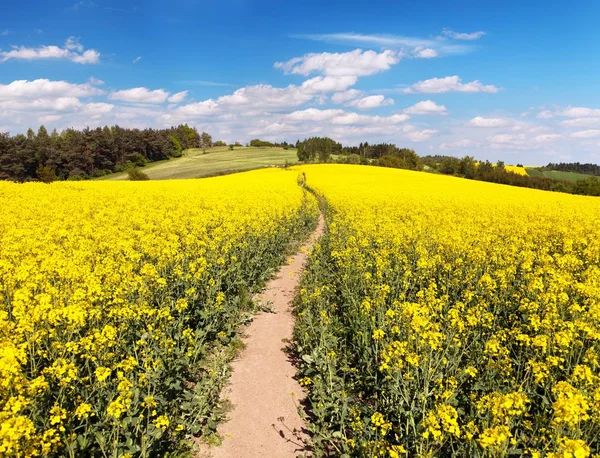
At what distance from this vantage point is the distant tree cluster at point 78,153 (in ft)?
212

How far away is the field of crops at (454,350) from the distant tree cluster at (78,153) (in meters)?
63.5

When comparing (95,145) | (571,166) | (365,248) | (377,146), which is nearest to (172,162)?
(95,145)

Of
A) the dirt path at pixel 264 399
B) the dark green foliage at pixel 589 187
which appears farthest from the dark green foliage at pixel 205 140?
the dirt path at pixel 264 399

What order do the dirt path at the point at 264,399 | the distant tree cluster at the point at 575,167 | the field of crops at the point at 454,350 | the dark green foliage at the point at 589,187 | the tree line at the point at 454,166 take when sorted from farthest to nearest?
1. the distant tree cluster at the point at 575,167
2. the tree line at the point at 454,166
3. the dark green foliage at the point at 589,187
4. the dirt path at the point at 264,399
5. the field of crops at the point at 454,350

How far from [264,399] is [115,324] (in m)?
3.12

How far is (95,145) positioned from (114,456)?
83799mm

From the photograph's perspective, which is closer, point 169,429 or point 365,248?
point 169,429

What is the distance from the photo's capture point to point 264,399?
21.1ft

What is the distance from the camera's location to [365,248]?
1252cm

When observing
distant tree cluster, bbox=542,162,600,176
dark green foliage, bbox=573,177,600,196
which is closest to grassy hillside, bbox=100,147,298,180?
dark green foliage, bbox=573,177,600,196

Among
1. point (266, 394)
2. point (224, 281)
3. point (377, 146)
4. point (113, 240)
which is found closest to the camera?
point (266, 394)

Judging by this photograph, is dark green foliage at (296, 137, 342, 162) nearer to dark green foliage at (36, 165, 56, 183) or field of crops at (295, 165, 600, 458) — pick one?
dark green foliage at (36, 165, 56, 183)

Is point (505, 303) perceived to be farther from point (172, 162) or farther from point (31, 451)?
point (172, 162)

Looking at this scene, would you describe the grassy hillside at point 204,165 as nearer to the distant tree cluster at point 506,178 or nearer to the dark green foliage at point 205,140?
the dark green foliage at point 205,140
